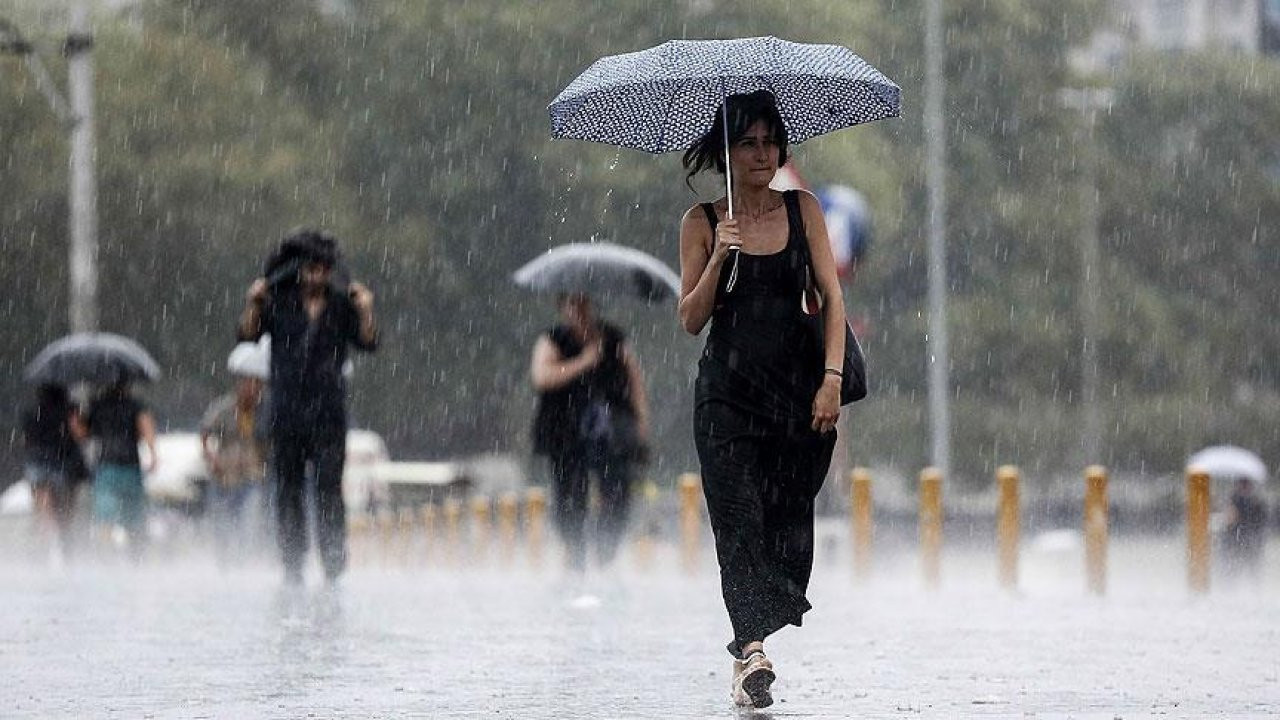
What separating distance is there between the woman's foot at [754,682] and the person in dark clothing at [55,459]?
15280 mm

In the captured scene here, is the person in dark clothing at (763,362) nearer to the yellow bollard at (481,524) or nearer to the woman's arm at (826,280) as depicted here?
the woman's arm at (826,280)

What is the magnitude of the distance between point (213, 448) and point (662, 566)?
43.6 ft

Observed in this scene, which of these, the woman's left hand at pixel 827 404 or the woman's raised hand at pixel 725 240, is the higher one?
the woman's raised hand at pixel 725 240

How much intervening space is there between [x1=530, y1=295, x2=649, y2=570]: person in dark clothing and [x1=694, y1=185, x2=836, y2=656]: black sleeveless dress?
254 inches

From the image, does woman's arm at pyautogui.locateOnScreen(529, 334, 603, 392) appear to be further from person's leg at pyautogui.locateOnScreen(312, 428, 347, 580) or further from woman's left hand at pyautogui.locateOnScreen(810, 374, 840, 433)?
woman's left hand at pyautogui.locateOnScreen(810, 374, 840, 433)

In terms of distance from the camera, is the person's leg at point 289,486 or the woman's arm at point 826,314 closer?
the woman's arm at point 826,314

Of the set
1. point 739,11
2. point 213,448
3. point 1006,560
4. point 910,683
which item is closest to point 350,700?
point 910,683

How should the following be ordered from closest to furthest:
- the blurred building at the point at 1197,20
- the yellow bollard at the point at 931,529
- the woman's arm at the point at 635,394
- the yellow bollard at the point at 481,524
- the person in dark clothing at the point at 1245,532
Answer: the woman's arm at the point at 635,394 < the yellow bollard at the point at 931,529 < the person in dark clothing at the point at 1245,532 < the yellow bollard at the point at 481,524 < the blurred building at the point at 1197,20

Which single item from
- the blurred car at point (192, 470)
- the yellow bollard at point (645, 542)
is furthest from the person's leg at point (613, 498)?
the blurred car at point (192, 470)

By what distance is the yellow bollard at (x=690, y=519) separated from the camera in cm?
2241

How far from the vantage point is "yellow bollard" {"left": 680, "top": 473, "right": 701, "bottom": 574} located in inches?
882

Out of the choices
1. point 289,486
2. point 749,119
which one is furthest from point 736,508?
point 289,486

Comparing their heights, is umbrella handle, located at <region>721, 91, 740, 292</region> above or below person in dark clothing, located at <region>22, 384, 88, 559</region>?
above

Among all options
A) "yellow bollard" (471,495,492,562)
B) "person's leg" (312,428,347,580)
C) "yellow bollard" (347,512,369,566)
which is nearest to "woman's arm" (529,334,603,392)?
→ "person's leg" (312,428,347,580)
